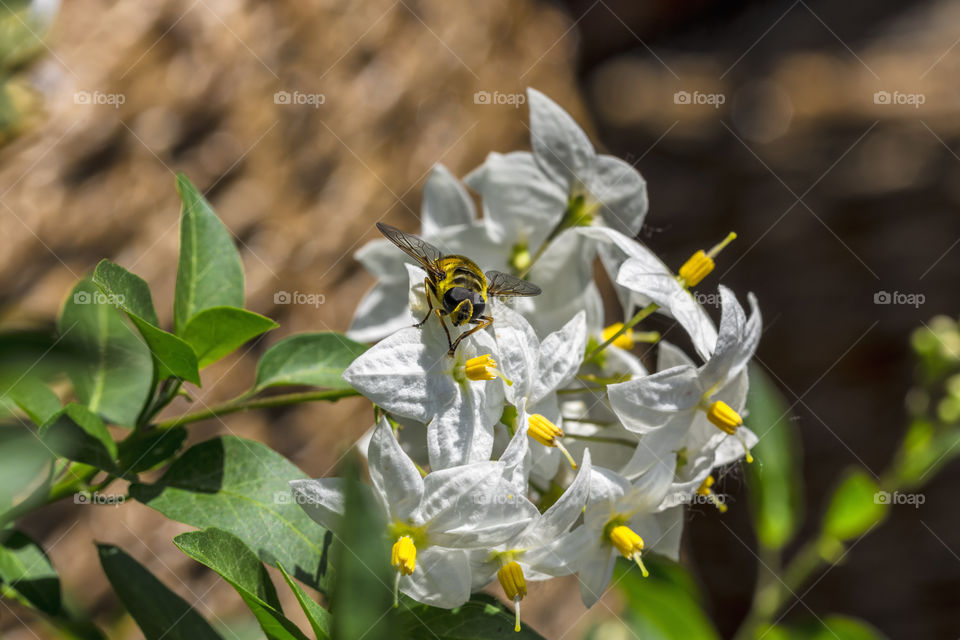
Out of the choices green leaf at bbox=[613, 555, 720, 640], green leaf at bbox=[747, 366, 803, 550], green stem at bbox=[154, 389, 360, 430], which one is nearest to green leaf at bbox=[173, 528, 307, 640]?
green stem at bbox=[154, 389, 360, 430]

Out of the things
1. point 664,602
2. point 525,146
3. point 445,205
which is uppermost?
point 525,146

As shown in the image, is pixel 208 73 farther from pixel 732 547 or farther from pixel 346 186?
pixel 732 547

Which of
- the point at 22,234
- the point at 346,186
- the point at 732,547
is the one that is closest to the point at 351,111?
the point at 346,186

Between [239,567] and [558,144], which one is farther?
[558,144]

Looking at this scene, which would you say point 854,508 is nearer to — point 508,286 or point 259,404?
point 508,286

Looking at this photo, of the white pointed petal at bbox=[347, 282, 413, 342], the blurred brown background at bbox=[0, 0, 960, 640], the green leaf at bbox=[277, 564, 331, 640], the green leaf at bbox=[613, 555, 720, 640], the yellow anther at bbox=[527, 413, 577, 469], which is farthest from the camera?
the blurred brown background at bbox=[0, 0, 960, 640]

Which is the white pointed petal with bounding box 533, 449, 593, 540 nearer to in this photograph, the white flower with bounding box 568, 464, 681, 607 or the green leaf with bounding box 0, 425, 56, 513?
the white flower with bounding box 568, 464, 681, 607

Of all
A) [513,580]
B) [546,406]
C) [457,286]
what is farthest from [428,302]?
[513,580]

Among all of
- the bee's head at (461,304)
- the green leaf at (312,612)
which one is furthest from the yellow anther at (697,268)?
the green leaf at (312,612)
